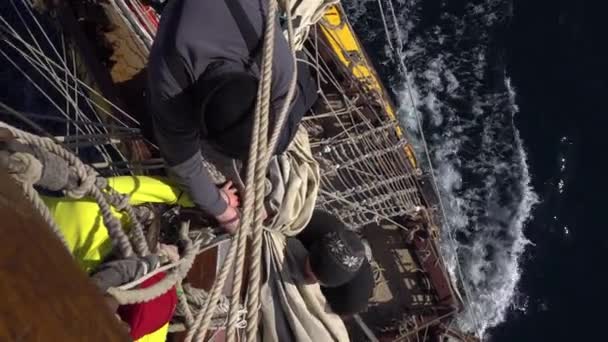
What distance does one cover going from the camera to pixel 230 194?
142 inches

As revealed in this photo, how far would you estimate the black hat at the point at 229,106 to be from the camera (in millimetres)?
2361

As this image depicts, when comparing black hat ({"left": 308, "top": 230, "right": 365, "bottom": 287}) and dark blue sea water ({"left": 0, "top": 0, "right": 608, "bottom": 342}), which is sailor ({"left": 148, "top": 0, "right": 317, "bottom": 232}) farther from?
dark blue sea water ({"left": 0, "top": 0, "right": 608, "bottom": 342})

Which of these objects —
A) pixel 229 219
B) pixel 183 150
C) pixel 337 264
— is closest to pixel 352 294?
pixel 337 264

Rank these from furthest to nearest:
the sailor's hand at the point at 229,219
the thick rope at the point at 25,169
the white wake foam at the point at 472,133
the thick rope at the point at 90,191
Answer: the white wake foam at the point at 472,133, the sailor's hand at the point at 229,219, the thick rope at the point at 90,191, the thick rope at the point at 25,169

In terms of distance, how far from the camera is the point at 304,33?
14.1 ft

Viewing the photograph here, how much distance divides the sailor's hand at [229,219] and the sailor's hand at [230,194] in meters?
0.03

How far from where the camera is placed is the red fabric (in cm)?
244

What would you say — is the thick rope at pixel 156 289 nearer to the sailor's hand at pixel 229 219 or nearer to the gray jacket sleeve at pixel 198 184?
the gray jacket sleeve at pixel 198 184

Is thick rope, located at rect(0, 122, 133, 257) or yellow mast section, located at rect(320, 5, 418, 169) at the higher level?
thick rope, located at rect(0, 122, 133, 257)

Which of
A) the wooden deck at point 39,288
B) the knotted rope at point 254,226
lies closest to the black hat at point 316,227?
the knotted rope at point 254,226

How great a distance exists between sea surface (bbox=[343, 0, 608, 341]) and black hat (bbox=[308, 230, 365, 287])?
10.9 feet

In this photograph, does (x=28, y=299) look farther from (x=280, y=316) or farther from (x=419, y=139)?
(x=419, y=139)

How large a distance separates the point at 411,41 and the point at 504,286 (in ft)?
9.84

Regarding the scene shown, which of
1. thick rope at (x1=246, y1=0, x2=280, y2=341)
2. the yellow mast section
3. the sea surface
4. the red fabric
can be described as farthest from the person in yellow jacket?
the sea surface
